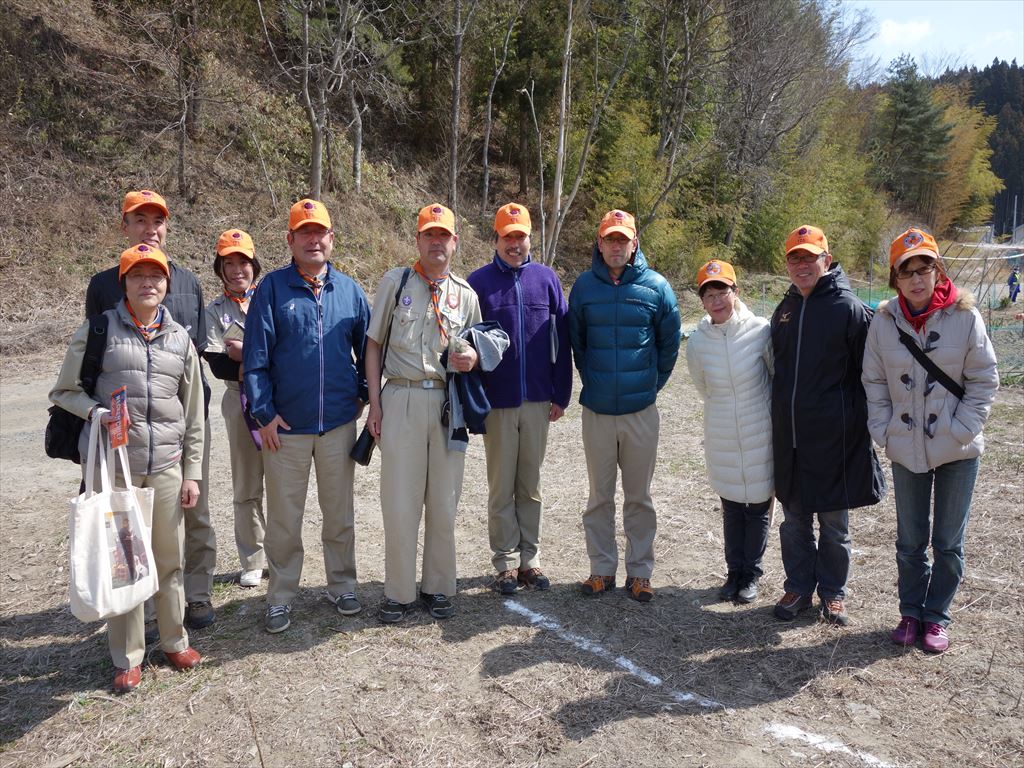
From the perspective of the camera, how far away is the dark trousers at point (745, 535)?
157 inches

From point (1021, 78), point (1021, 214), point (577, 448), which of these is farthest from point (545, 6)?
point (1021, 78)

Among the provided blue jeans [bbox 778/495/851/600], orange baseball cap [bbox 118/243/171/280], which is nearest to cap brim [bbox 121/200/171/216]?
orange baseball cap [bbox 118/243/171/280]

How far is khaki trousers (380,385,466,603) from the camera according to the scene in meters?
3.74

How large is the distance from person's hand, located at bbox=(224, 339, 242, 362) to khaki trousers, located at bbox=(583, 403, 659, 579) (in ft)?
6.16

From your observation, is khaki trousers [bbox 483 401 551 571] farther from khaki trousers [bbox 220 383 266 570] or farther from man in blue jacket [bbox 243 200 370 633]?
khaki trousers [bbox 220 383 266 570]

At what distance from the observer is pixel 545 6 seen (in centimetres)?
2128

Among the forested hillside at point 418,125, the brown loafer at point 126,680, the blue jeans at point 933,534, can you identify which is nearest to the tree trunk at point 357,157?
the forested hillside at point 418,125

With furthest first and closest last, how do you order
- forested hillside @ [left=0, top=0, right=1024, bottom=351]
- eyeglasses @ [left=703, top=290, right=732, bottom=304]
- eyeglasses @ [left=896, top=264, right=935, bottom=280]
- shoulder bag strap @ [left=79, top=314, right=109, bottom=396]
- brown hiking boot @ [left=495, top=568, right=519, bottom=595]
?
forested hillside @ [left=0, top=0, right=1024, bottom=351], brown hiking boot @ [left=495, top=568, right=519, bottom=595], eyeglasses @ [left=703, top=290, right=732, bottom=304], eyeglasses @ [left=896, top=264, right=935, bottom=280], shoulder bag strap @ [left=79, top=314, right=109, bottom=396]

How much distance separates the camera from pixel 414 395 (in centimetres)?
374

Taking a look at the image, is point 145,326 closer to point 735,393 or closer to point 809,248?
point 735,393

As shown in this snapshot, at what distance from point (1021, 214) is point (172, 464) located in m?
88.3

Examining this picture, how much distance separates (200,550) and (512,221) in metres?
2.34

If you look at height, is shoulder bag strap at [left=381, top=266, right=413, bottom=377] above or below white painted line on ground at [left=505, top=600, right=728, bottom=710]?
above

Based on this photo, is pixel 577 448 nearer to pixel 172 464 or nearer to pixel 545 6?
pixel 172 464
